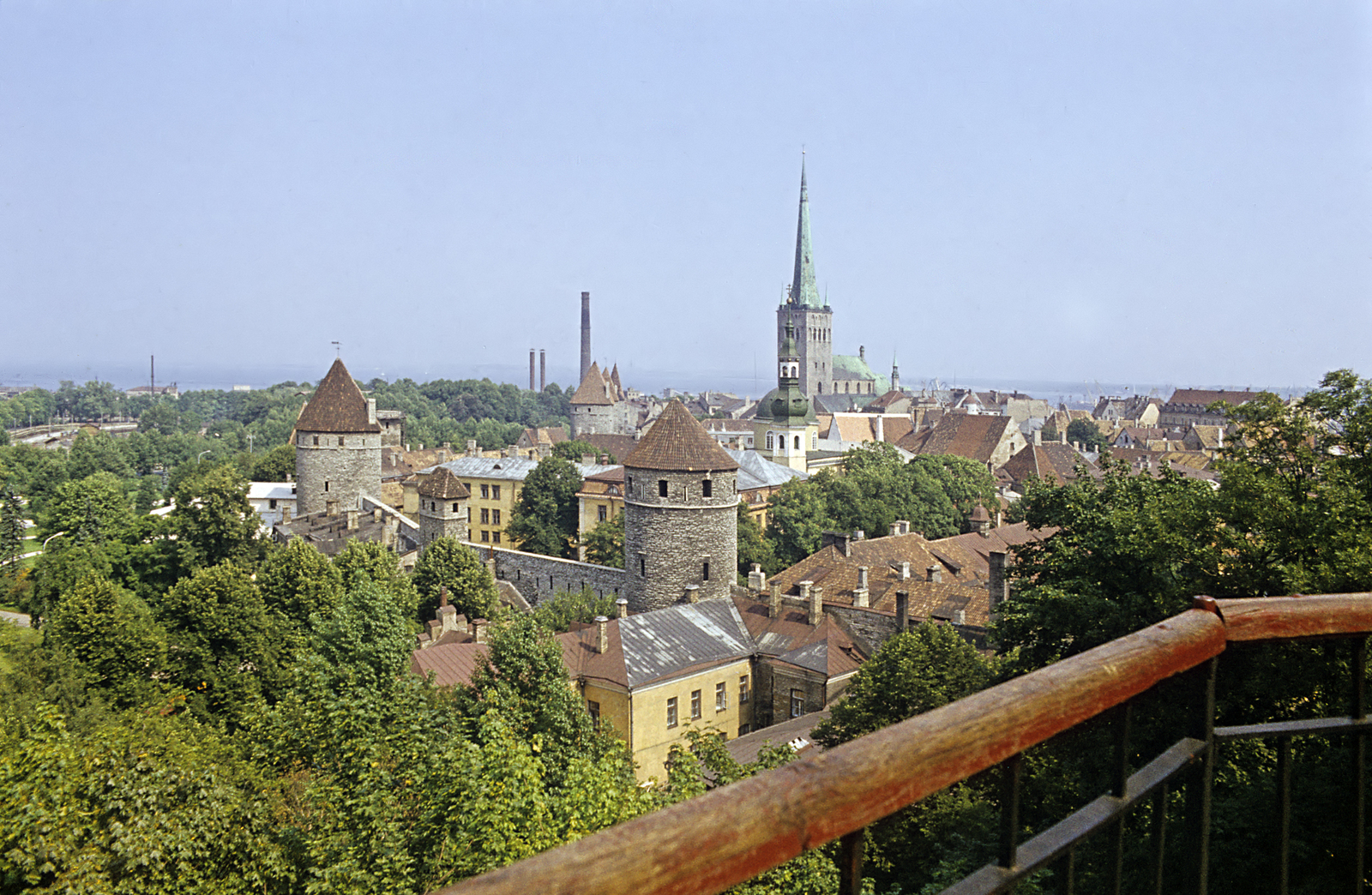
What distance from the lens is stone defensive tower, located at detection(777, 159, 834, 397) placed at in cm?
13100

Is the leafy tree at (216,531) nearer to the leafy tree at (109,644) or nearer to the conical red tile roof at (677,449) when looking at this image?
the leafy tree at (109,644)

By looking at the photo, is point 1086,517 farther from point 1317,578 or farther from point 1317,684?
point 1317,684

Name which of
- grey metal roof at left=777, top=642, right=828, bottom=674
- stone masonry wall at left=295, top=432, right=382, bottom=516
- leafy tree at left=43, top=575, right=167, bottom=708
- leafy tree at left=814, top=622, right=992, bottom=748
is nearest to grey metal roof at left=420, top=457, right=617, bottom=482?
stone masonry wall at left=295, top=432, right=382, bottom=516

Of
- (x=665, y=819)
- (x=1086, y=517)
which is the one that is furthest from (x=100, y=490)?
(x=665, y=819)

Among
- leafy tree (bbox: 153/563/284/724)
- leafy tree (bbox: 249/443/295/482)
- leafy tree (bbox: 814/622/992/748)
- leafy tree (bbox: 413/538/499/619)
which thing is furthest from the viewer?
leafy tree (bbox: 249/443/295/482)

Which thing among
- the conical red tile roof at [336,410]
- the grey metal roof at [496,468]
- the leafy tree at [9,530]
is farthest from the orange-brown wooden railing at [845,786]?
the leafy tree at [9,530]

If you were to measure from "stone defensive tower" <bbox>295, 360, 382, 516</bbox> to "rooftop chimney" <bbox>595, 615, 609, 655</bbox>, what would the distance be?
2752 cm

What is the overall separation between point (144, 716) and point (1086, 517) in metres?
18.1

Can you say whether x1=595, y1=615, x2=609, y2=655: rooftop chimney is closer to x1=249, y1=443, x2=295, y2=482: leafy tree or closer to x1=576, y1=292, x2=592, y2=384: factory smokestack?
x1=249, y1=443, x2=295, y2=482: leafy tree

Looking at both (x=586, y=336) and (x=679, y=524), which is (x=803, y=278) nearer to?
(x=586, y=336)

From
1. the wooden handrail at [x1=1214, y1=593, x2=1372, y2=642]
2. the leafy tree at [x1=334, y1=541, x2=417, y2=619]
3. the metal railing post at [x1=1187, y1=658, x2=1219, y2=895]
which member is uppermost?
the wooden handrail at [x1=1214, y1=593, x2=1372, y2=642]

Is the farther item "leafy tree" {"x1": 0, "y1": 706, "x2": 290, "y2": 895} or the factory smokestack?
the factory smokestack

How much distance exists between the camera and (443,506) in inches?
1640

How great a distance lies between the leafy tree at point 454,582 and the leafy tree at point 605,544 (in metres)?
7.07
